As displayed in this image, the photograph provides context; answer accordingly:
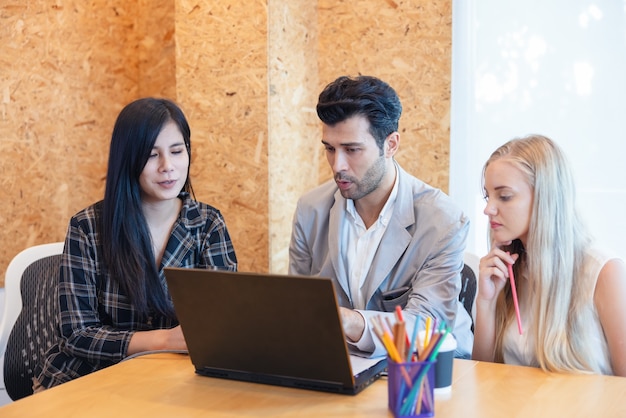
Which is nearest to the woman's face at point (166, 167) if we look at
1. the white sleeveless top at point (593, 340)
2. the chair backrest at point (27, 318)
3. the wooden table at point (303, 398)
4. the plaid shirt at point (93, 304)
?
the plaid shirt at point (93, 304)

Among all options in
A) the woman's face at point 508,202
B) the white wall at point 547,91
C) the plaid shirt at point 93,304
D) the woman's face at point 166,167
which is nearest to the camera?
the woman's face at point 508,202

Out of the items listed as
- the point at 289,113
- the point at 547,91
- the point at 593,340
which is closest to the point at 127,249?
the point at 593,340

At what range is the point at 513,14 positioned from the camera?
3156 millimetres

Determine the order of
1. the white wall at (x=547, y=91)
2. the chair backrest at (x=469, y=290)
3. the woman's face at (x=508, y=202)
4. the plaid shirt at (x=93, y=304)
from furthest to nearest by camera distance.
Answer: the white wall at (x=547, y=91) < the chair backrest at (x=469, y=290) < the plaid shirt at (x=93, y=304) < the woman's face at (x=508, y=202)

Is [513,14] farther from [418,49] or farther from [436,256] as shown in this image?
[436,256]

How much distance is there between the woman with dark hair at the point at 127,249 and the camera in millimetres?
1992

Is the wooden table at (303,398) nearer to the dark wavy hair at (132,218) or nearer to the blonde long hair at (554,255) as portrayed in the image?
the blonde long hair at (554,255)

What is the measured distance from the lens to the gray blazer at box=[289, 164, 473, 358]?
6.50ft

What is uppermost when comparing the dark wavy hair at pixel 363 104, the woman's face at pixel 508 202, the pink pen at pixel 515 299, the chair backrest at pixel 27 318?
the dark wavy hair at pixel 363 104

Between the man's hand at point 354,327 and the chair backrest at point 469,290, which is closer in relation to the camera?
the man's hand at point 354,327

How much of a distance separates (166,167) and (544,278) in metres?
1.06

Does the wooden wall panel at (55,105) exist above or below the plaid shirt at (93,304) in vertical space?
above

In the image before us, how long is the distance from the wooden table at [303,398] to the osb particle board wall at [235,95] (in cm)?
176

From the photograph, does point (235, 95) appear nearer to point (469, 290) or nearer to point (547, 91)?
point (547, 91)
